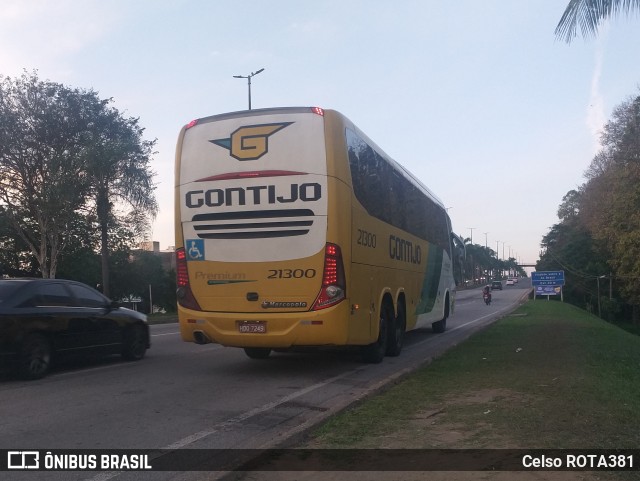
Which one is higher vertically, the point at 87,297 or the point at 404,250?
the point at 404,250

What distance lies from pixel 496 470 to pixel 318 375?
232 inches

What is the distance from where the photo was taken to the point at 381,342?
1229 centimetres

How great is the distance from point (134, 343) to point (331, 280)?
4.80 m

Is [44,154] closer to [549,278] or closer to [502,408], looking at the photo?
[502,408]

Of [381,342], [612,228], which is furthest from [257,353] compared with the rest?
[612,228]

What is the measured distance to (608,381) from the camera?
909cm

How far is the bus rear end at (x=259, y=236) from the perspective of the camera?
991 cm

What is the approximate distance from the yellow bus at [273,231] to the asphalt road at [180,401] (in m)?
0.85

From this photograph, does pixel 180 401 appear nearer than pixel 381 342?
Yes

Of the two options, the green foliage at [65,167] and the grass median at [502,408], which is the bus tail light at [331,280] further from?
the green foliage at [65,167]

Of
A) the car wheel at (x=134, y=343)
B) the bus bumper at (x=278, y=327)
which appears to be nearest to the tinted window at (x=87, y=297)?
the car wheel at (x=134, y=343)

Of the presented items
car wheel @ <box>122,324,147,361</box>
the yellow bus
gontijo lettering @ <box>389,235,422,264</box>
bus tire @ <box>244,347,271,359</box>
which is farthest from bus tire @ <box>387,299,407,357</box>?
car wheel @ <box>122,324,147,361</box>

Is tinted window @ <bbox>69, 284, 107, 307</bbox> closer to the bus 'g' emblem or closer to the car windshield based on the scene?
the car windshield

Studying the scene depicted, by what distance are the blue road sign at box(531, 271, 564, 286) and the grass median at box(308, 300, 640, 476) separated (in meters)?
44.6
